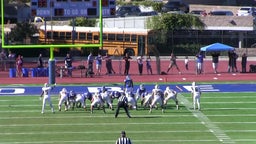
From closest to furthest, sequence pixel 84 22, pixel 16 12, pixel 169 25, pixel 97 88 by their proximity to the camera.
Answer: pixel 97 88 < pixel 169 25 < pixel 84 22 < pixel 16 12

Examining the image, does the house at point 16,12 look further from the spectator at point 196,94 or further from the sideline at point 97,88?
the spectator at point 196,94

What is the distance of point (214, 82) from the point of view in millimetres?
40188

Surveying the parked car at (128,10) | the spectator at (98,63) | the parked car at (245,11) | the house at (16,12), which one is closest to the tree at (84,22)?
the house at (16,12)

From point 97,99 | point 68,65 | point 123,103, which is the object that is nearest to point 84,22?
point 68,65

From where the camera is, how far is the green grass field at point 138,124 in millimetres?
25172

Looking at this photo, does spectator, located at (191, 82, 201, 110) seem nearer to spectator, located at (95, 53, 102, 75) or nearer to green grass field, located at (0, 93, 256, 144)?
green grass field, located at (0, 93, 256, 144)

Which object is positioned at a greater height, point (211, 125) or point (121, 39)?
point (121, 39)

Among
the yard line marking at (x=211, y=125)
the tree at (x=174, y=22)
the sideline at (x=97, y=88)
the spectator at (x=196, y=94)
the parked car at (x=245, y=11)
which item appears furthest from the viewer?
the parked car at (x=245, y=11)

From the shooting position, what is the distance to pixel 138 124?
27.8 meters

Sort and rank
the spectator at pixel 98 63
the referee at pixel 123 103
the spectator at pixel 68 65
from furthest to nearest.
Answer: the spectator at pixel 98 63
the spectator at pixel 68 65
the referee at pixel 123 103

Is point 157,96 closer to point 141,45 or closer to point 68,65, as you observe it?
point 68,65

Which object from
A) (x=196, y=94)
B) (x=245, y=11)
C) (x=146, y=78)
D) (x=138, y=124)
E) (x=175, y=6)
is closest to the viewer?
(x=138, y=124)

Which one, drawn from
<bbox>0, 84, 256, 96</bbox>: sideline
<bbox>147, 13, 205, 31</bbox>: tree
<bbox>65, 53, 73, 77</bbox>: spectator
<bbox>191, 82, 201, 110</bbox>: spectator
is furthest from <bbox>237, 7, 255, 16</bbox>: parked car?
<bbox>191, 82, 201, 110</bbox>: spectator

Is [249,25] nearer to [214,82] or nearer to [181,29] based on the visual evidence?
[181,29]
